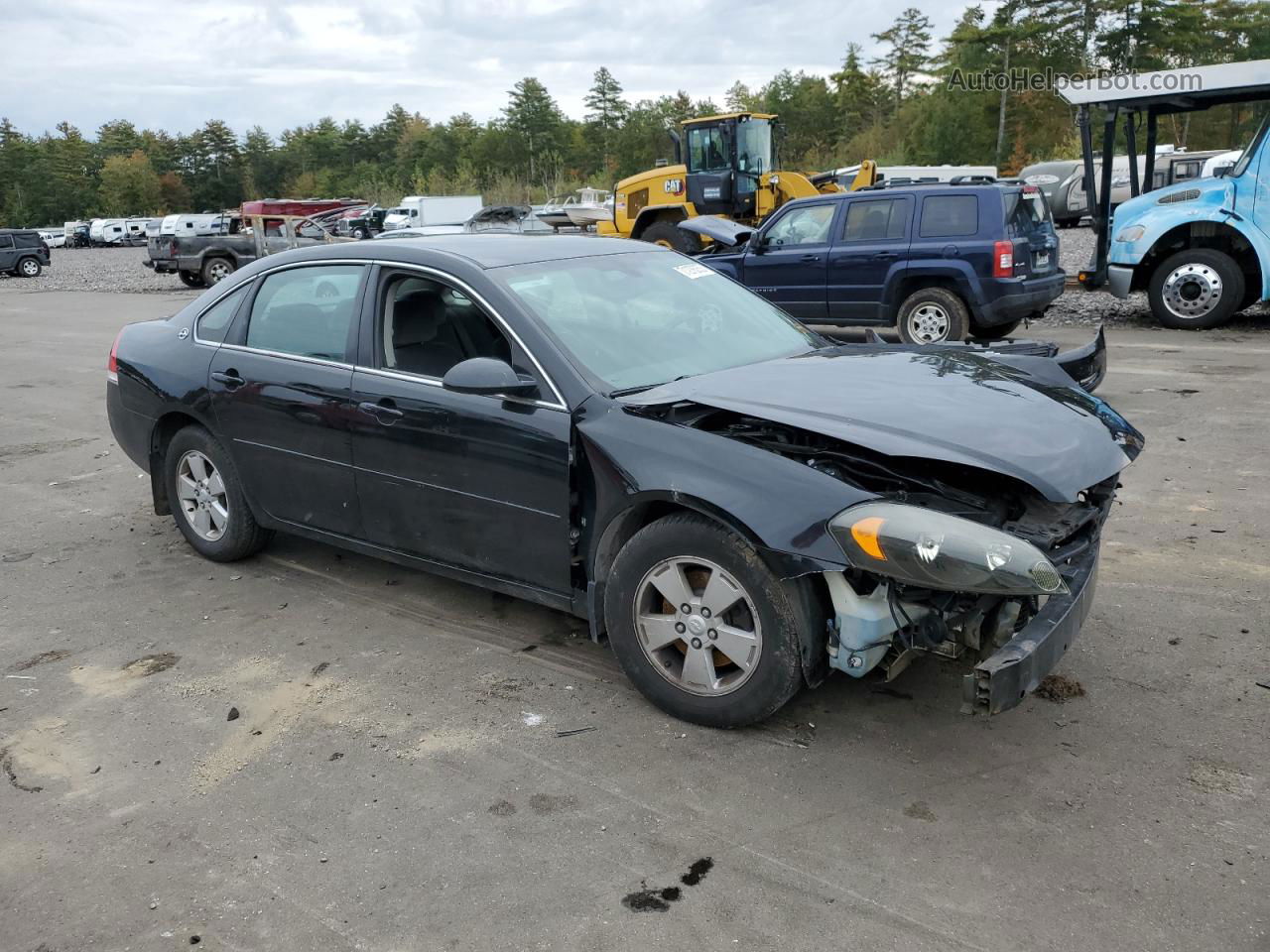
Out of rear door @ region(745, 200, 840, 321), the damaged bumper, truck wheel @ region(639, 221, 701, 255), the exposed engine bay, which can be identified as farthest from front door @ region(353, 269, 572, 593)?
truck wheel @ region(639, 221, 701, 255)

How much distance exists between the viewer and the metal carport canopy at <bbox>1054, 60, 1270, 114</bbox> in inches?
464

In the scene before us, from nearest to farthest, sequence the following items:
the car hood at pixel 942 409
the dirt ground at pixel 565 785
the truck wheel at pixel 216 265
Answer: the dirt ground at pixel 565 785
the car hood at pixel 942 409
the truck wheel at pixel 216 265

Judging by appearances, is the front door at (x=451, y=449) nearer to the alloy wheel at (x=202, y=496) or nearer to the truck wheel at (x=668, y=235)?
the alloy wheel at (x=202, y=496)

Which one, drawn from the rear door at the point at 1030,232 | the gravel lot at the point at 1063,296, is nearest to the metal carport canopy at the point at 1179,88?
the rear door at the point at 1030,232

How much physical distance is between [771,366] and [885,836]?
1.93 m

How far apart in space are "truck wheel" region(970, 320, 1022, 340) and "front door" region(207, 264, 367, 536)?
27.1 ft

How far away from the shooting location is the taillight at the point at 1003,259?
10852 millimetres

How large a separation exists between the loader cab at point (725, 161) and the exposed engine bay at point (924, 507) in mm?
16438

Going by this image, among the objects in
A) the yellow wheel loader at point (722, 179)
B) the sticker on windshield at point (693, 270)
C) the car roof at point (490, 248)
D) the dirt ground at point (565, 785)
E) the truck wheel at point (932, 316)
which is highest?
the yellow wheel loader at point (722, 179)

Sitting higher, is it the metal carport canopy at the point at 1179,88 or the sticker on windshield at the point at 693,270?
the metal carport canopy at the point at 1179,88

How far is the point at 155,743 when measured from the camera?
147 inches

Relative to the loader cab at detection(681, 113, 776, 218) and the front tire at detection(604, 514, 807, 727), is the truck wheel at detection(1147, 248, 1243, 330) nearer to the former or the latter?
the loader cab at detection(681, 113, 776, 218)

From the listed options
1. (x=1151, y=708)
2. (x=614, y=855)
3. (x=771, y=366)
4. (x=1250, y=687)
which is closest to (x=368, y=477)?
(x=771, y=366)

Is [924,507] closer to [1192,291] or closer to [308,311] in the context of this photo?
[308,311]
